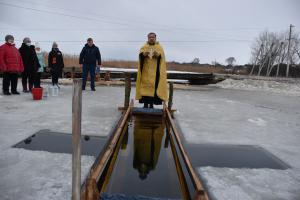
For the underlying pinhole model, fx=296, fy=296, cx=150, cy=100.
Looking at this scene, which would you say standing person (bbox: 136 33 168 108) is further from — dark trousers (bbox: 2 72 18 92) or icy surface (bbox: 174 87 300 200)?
dark trousers (bbox: 2 72 18 92)

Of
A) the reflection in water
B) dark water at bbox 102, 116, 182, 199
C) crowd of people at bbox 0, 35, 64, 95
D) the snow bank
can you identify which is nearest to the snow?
dark water at bbox 102, 116, 182, 199

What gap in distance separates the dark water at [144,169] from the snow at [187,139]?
13.6 inches

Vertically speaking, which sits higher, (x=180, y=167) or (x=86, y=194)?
(x=86, y=194)

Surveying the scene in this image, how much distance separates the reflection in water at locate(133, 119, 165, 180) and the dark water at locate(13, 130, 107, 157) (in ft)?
1.76

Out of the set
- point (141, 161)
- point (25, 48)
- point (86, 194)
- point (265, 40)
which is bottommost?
point (141, 161)

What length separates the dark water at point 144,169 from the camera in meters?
3.00

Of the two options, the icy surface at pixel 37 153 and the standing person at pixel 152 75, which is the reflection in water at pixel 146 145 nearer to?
the icy surface at pixel 37 153

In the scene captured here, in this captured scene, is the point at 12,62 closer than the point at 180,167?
No

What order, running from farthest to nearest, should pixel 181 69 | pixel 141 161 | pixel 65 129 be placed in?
pixel 181 69 → pixel 65 129 → pixel 141 161

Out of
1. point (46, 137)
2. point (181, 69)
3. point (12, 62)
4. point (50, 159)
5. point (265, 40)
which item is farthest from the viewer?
point (265, 40)

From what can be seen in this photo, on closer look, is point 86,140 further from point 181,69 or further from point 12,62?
point 181,69

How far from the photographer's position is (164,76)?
259 inches

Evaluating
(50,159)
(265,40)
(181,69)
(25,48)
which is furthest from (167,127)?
(265,40)

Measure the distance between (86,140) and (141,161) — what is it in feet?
3.58
